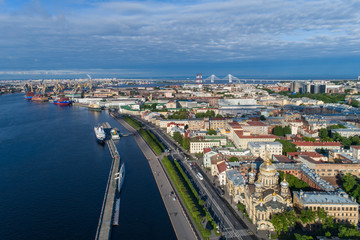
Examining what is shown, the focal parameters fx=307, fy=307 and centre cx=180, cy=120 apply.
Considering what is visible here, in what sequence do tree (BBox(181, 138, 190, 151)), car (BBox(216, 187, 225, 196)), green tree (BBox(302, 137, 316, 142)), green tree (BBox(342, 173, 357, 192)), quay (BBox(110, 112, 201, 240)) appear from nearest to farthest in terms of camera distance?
quay (BBox(110, 112, 201, 240))
green tree (BBox(342, 173, 357, 192))
car (BBox(216, 187, 225, 196))
tree (BBox(181, 138, 190, 151))
green tree (BBox(302, 137, 316, 142))

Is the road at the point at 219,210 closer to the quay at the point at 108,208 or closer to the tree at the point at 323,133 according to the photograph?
the quay at the point at 108,208

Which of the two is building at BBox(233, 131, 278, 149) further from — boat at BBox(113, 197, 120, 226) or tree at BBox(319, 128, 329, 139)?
boat at BBox(113, 197, 120, 226)

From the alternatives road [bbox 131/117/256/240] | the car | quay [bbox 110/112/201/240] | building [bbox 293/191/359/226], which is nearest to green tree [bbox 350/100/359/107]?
road [bbox 131/117/256/240]

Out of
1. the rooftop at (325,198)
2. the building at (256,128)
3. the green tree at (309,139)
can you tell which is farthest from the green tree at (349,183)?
the building at (256,128)

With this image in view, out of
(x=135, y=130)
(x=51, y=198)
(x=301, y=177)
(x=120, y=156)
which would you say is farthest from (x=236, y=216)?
(x=135, y=130)

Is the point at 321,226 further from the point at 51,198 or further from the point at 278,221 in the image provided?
the point at 51,198
